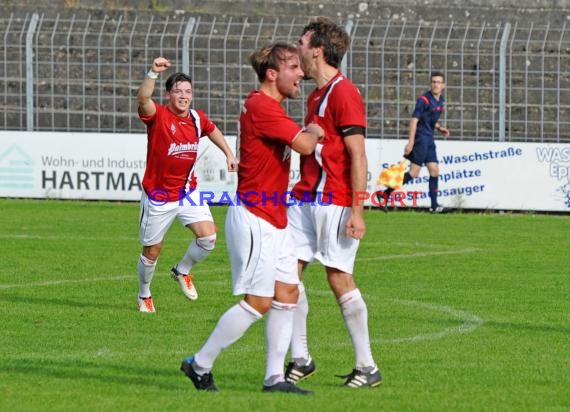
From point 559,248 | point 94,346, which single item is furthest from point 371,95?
point 94,346

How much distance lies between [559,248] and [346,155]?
9884mm

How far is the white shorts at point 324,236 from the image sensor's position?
844 cm

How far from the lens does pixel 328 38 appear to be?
8.44 m

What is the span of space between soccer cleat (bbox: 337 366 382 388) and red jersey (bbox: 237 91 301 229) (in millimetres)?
1035

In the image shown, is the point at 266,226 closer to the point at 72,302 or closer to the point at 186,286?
the point at 186,286

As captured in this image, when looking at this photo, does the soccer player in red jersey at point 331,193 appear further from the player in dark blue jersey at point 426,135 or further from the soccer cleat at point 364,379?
the player in dark blue jersey at point 426,135

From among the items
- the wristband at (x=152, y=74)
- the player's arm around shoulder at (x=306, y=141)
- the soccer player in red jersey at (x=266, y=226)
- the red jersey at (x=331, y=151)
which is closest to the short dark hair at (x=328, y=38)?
the red jersey at (x=331, y=151)

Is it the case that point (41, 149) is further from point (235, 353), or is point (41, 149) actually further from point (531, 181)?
point (235, 353)

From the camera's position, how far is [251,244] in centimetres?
790

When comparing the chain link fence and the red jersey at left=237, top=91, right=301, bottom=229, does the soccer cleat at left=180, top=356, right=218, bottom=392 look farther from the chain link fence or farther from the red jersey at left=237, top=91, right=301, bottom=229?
the chain link fence

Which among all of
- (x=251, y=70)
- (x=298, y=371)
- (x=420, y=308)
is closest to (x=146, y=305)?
(x=420, y=308)

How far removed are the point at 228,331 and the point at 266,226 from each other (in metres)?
0.61

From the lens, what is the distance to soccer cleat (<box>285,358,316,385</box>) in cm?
845

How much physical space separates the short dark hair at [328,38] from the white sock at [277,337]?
1526mm
